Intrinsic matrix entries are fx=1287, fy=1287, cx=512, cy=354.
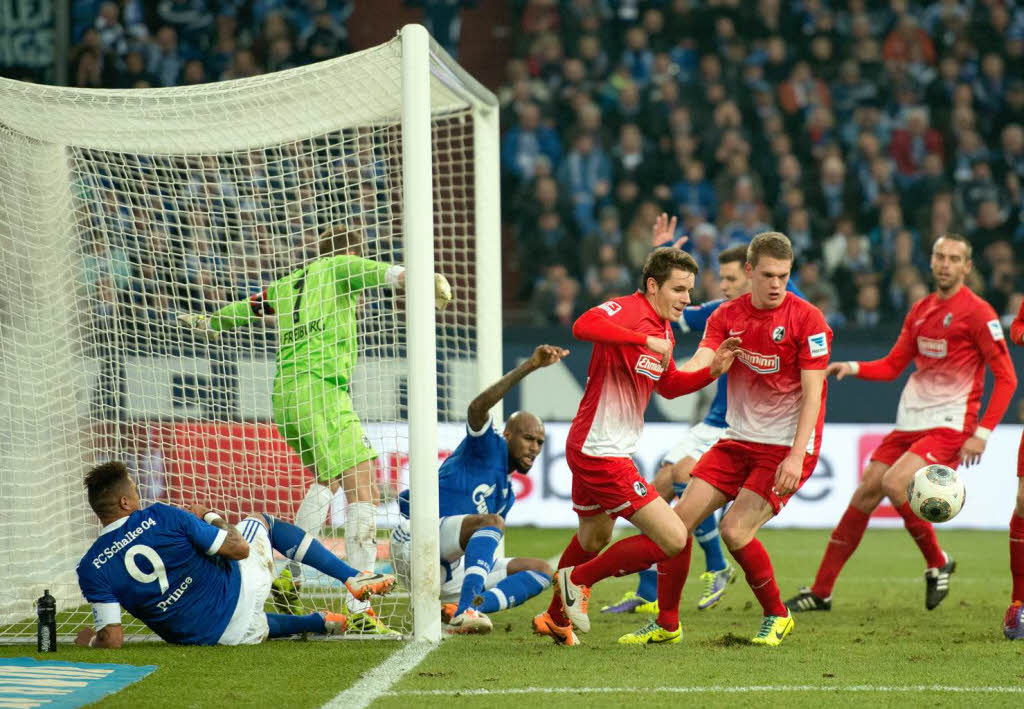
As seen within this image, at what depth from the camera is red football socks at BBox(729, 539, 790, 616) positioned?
604 centimetres

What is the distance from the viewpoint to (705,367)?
230 inches

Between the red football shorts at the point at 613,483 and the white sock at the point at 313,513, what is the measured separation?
5.33 ft

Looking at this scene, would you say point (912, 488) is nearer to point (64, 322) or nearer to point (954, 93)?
point (64, 322)

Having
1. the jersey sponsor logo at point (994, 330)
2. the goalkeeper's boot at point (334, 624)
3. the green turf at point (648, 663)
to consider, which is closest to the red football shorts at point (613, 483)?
the green turf at point (648, 663)

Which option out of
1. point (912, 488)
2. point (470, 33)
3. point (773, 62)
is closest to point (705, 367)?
point (912, 488)

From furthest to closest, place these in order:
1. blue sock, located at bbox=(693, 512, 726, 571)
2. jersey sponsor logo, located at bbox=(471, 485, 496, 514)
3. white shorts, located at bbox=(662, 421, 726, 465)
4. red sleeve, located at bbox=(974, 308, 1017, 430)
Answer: white shorts, located at bbox=(662, 421, 726, 465) < blue sock, located at bbox=(693, 512, 726, 571) < red sleeve, located at bbox=(974, 308, 1017, 430) < jersey sponsor logo, located at bbox=(471, 485, 496, 514)

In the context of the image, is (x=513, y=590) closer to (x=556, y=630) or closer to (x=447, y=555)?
(x=447, y=555)

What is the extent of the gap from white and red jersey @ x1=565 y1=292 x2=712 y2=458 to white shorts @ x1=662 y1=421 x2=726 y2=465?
1910mm

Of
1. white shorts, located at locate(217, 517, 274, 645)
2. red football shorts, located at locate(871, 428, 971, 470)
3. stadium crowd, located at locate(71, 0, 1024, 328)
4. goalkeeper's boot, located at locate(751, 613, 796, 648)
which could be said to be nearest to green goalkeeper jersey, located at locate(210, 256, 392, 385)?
white shorts, located at locate(217, 517, 274, 645)

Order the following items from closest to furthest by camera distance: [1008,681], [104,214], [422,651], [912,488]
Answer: [1008,681]
[422,651]
[912,488]
[104,214]

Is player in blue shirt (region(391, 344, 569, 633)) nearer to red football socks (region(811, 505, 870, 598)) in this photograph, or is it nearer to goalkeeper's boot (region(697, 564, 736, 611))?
goalkeeper's boot (region(697, 564, 736, 611))

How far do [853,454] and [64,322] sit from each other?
7.63m

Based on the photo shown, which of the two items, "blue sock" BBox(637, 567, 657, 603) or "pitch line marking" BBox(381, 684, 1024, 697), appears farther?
"blue sock" BBox(637, 567, 657, 603)

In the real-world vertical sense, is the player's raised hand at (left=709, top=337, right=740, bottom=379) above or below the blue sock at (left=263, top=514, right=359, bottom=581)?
above
